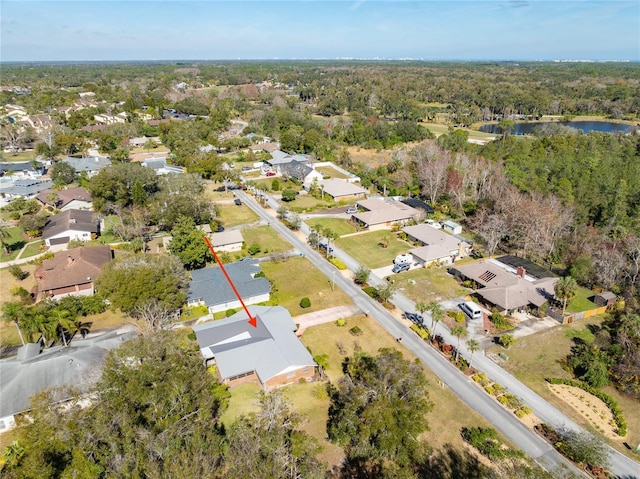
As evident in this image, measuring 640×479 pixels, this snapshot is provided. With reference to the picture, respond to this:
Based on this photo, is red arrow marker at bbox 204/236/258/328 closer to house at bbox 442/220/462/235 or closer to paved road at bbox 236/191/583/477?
paved road at bbox 236/191/583/477

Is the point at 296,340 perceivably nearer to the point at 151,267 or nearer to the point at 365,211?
the point at 151,267

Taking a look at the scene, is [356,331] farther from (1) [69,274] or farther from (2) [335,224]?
(1) [69,274]

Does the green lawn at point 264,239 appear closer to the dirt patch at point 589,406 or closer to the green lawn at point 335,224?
the green lawn at point 335,224

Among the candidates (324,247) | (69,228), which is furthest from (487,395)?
(69,228)

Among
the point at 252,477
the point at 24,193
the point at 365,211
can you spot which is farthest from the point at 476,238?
the point at 24,193

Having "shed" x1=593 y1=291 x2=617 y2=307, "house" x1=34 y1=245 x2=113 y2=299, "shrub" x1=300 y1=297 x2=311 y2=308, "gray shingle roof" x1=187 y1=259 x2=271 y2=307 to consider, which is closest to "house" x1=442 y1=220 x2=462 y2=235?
"shed" x1=593 y1=291 x2=617 y2=307

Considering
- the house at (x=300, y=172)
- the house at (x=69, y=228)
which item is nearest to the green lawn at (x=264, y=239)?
the house at (x=69, y=228)
